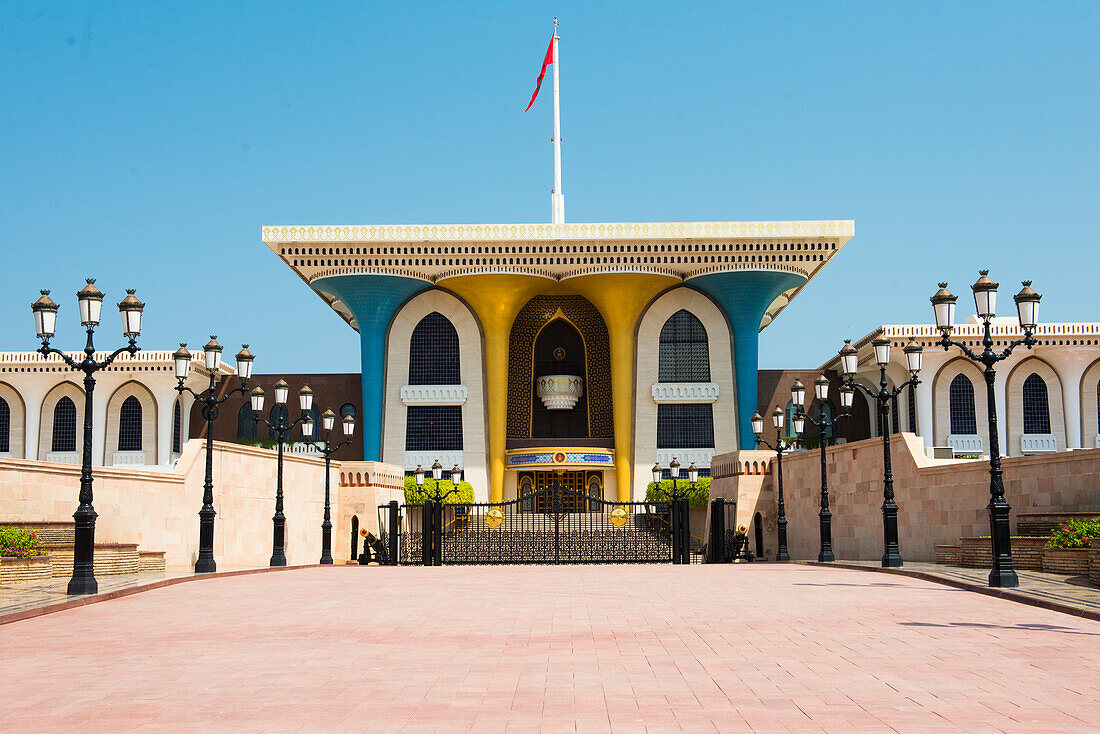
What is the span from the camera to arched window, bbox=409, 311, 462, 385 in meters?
49.4

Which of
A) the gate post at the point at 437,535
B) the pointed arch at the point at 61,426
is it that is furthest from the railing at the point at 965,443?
the pointed arch at the point at 61,426

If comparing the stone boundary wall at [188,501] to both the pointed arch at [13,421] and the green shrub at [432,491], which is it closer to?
the green shrub at [432,491]

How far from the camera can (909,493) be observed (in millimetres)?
23234

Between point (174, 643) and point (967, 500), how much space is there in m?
16.4

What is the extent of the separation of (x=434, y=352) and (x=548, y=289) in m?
6.44

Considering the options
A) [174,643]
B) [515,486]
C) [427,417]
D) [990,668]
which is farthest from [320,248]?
[990,668]

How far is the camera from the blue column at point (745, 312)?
4769cm

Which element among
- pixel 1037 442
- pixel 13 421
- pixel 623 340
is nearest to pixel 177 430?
pixel 13 421

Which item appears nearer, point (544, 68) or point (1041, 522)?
point (1041, 522)

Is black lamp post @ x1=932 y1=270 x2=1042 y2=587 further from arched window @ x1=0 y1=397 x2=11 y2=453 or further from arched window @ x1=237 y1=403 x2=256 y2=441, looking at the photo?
arched window @ x1=0 y1=397 x2=11 y2=453

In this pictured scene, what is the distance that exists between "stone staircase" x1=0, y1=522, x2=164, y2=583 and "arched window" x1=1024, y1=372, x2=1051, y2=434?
40961 millimetres

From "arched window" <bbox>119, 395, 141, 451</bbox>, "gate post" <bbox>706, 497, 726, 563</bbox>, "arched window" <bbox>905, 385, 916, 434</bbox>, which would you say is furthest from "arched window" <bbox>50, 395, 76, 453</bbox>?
"arched window" <bbox>905, 385, 916, 434</bbox>

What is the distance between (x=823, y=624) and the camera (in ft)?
34.9

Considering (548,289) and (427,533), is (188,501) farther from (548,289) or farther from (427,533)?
(548,289)
